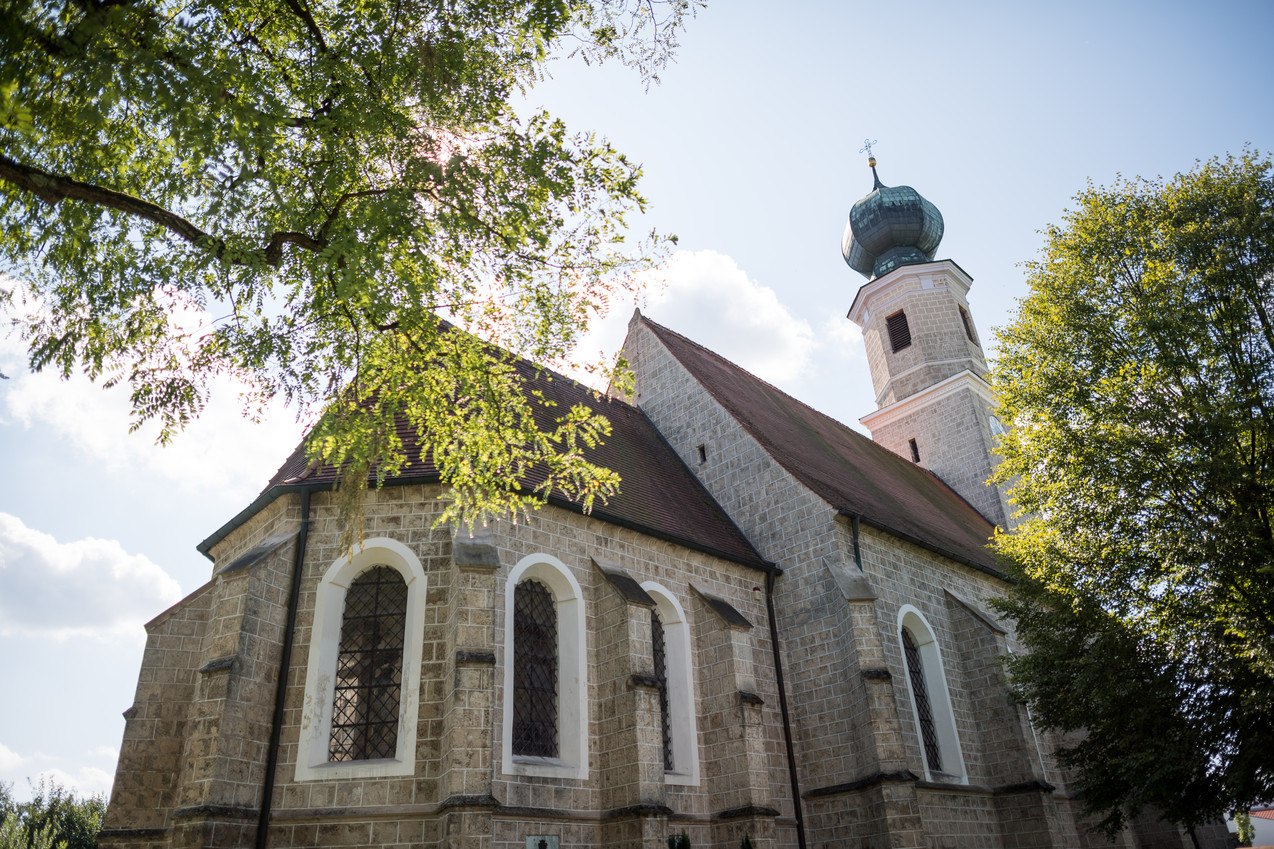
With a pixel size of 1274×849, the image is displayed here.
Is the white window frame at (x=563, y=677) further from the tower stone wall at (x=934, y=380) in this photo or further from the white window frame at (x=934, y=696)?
the tower stone wall at (x=934, y=380)

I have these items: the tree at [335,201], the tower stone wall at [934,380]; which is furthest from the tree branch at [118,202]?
the tower stone wall at [934,380]

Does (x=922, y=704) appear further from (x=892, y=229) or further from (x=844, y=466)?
(x=892, y=229)

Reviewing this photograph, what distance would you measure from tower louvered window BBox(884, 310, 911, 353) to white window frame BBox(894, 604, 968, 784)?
489 inches

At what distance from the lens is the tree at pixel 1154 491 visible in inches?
438

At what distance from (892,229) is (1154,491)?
1678 centimetres

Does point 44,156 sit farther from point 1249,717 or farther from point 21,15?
point 1249,717

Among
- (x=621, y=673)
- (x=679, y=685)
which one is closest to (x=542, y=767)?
(x=621, y=673)

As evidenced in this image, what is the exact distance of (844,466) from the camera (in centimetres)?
1877

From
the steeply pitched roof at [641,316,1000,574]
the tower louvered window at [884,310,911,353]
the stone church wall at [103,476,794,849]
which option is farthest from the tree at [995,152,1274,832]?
the tower louvered window at [884,310,911,353]

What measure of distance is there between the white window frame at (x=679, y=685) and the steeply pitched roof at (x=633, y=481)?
38.9 inches

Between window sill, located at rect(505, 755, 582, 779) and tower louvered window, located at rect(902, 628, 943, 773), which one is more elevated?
tower louvered window, located at rect(902, 628, 943, 773)

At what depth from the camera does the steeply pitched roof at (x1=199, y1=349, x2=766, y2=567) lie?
454 inches

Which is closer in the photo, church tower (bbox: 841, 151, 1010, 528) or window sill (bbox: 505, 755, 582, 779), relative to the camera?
window sill (bbox: 505, 755, 582, 779)

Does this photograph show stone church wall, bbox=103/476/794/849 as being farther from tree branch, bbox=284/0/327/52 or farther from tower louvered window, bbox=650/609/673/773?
tree branch, bbox=284/0/327/52
